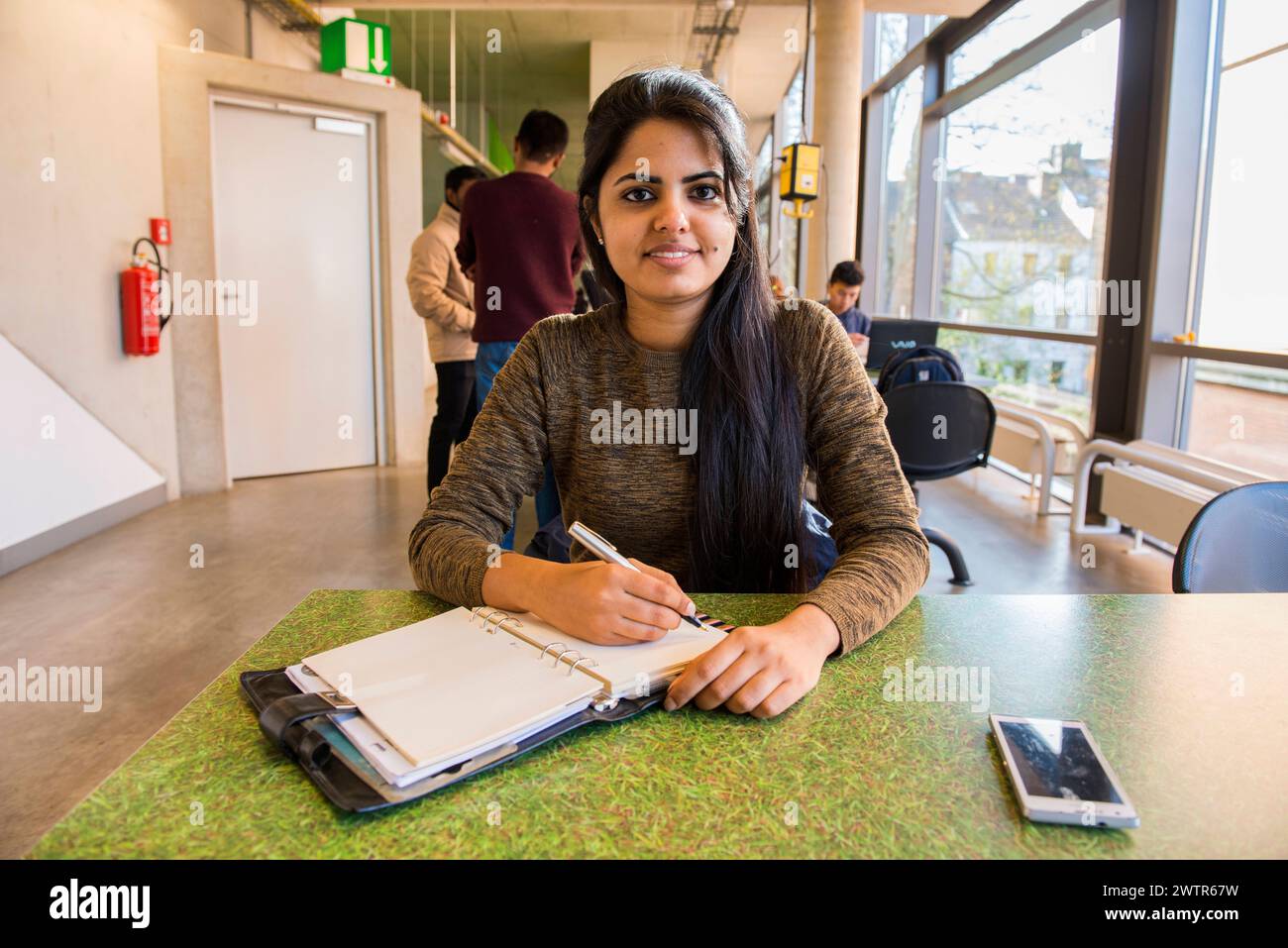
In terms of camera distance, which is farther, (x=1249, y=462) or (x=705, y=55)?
(x=705, y=55)

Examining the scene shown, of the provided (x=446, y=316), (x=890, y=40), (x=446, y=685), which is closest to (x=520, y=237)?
(x=446, y=316)

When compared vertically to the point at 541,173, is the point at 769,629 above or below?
below

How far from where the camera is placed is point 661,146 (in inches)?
52.2

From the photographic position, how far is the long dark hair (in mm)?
1342

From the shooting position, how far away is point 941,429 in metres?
3.66

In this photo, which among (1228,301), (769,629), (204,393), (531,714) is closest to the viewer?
(531,714)

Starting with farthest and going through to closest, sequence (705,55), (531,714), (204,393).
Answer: (705,55), (204,393), (531,714)

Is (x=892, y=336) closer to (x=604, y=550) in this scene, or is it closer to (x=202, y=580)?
(x=202, y=580)

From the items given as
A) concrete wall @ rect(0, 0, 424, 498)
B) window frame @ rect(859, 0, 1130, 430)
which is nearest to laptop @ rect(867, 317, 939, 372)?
window frame @ rect(859, 0, 1130, 430)

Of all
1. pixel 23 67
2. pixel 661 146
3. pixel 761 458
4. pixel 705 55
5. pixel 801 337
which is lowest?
pixel 761 458

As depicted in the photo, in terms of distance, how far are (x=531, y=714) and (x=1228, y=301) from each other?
13.2 feet

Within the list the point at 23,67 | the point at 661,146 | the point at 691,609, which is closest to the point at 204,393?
the point at 23,67

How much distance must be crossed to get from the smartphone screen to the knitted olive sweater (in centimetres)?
48
